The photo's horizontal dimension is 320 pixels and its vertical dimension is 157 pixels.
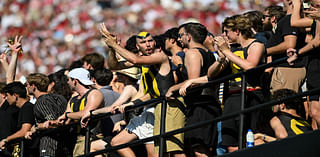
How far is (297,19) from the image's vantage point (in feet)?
20.5

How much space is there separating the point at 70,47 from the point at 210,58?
31.6 feet

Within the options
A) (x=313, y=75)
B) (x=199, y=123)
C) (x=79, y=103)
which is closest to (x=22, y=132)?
(x=79, y=103)

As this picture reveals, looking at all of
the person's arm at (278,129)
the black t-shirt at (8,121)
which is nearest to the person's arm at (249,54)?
the person's arm at (278,129)

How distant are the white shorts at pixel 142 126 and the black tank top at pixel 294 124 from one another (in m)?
Answer: 1.44

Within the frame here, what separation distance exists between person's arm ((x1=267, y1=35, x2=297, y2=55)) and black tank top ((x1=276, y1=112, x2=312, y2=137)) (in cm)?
97

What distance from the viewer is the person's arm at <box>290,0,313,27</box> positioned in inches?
241

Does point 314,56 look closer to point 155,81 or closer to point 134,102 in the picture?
point 155,81

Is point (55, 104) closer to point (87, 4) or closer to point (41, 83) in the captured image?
point (41, 83)

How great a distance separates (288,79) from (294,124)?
0.60 metres

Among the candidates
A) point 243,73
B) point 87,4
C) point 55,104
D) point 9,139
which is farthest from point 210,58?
point 87,4

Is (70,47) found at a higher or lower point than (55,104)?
higher

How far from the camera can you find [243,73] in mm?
5445

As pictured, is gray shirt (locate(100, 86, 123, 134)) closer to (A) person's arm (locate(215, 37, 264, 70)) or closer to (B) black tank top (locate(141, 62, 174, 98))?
(B) black tank top (locate(141, 62, 174, 98))

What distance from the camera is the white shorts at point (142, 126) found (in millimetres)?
6469
